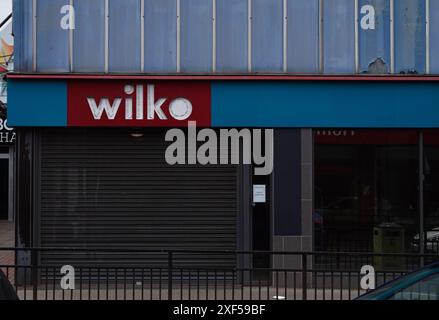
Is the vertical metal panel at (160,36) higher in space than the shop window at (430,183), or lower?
higher

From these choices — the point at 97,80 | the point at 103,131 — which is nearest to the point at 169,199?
the point at 103,131

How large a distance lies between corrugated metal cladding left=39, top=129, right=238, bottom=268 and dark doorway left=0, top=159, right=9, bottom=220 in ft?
60.5

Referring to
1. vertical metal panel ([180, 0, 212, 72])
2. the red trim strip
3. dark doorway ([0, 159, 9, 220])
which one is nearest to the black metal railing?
the red trim strip

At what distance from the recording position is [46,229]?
501 inches

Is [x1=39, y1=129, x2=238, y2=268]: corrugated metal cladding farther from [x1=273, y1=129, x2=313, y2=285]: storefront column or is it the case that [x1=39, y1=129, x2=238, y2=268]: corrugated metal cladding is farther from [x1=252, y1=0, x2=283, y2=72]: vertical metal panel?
[x1=252, y1=0, x2=283, y2=72]: vertical metal panel

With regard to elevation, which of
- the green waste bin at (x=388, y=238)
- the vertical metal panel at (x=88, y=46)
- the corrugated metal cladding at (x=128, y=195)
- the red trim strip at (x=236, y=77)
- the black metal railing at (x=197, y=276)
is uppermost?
the vertical metal panel at (x=88, y=46)

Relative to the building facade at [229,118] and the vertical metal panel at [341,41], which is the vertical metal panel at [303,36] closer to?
the building facade at [229,118]

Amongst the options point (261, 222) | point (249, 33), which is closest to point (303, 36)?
point (249, 33)

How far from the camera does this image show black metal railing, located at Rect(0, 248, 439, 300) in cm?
1055

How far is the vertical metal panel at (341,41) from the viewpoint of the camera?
12711 mm

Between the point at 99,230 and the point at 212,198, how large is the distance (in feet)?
7.31

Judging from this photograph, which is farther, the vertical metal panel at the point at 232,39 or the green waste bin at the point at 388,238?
the green waste bin at the point at 388,238

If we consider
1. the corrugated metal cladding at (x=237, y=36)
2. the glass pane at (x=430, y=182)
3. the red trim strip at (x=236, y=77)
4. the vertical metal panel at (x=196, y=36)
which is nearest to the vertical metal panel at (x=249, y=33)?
the corrugated metal cladding at (x=237, y=36)

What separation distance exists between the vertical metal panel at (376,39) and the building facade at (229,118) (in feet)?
0.06
